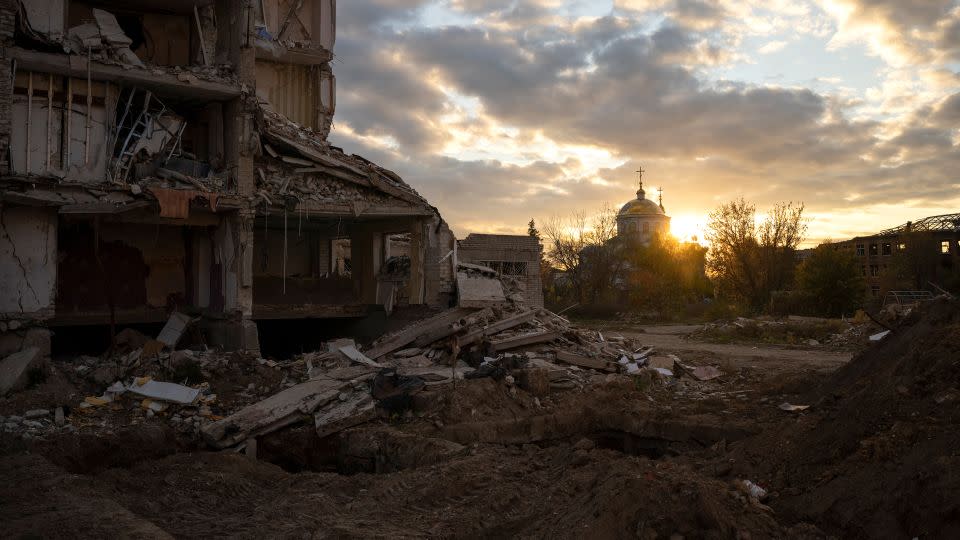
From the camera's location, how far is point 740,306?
33656 millimetres

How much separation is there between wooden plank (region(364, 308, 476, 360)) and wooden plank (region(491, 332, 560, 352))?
1.36 meters

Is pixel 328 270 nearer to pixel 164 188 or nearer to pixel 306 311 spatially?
pixel 306 311

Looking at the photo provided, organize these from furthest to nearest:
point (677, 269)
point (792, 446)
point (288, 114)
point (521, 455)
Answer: point (677, 269) < point (288, 114) < point (521, 455) < point (792, 446)

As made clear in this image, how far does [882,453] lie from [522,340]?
8.61 metres

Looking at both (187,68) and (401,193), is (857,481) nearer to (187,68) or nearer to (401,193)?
(401,193)

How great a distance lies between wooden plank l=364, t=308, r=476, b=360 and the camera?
13956 millimetres

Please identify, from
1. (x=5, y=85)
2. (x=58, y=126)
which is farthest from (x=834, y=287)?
(x=5, y=85)

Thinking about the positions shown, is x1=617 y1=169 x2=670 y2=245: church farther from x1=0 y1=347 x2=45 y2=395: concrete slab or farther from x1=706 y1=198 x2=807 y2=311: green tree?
x1=0 y1=347 x2=45 y2=395: concrete slab

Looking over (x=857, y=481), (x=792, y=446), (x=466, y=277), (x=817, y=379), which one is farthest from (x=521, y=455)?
(x=466, y=277)

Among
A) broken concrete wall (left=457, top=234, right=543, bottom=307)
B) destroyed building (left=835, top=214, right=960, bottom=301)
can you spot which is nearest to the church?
destroyed building (left=835, top=214, right=960, bottom=301)

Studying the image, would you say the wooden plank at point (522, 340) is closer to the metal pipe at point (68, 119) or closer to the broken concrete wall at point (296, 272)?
the broken concrete wall at point (296, 272)

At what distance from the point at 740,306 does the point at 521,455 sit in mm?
28147

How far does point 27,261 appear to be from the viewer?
12320 mm

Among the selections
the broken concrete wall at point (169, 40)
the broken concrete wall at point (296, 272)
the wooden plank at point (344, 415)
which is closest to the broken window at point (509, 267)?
the broken concrete wall at point (296, 272)
